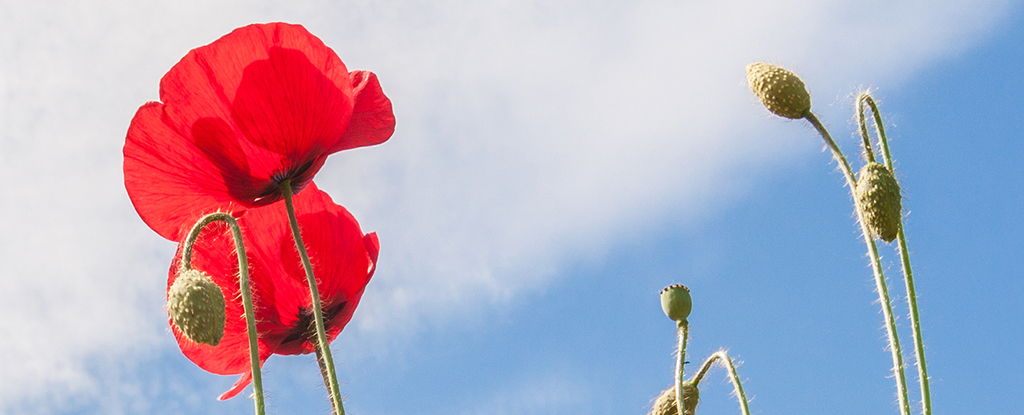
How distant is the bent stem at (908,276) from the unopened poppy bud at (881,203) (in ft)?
0.16

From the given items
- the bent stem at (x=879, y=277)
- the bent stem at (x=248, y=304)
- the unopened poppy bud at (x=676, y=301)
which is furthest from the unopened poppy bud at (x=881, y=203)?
the bent stem at (x=248, y=304)

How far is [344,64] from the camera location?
1.55 meters

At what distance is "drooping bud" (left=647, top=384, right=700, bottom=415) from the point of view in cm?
168

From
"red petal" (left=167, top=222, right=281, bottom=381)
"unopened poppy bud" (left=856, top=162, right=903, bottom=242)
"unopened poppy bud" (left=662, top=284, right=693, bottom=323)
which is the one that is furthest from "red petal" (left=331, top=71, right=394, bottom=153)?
"unopened poppy bud" (left=856, top=162, right=903, bottom=242)

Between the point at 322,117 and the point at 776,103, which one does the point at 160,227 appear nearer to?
the point at 322,117

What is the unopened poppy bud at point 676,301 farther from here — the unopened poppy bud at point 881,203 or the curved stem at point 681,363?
the unopened poppy bud at point 881,203

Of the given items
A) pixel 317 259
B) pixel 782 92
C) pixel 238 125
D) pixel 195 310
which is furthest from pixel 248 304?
pixel 782 92

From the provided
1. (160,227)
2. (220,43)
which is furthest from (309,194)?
(220,43)

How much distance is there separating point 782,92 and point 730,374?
0.50m

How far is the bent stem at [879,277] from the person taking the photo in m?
1.41

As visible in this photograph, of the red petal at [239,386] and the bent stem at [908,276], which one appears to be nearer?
the bent stem at [908,276]

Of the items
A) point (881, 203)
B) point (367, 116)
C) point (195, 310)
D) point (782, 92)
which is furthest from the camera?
point (367, 116)

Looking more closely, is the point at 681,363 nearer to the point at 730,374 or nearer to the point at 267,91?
the point at 730,374

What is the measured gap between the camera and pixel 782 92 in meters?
1.58
